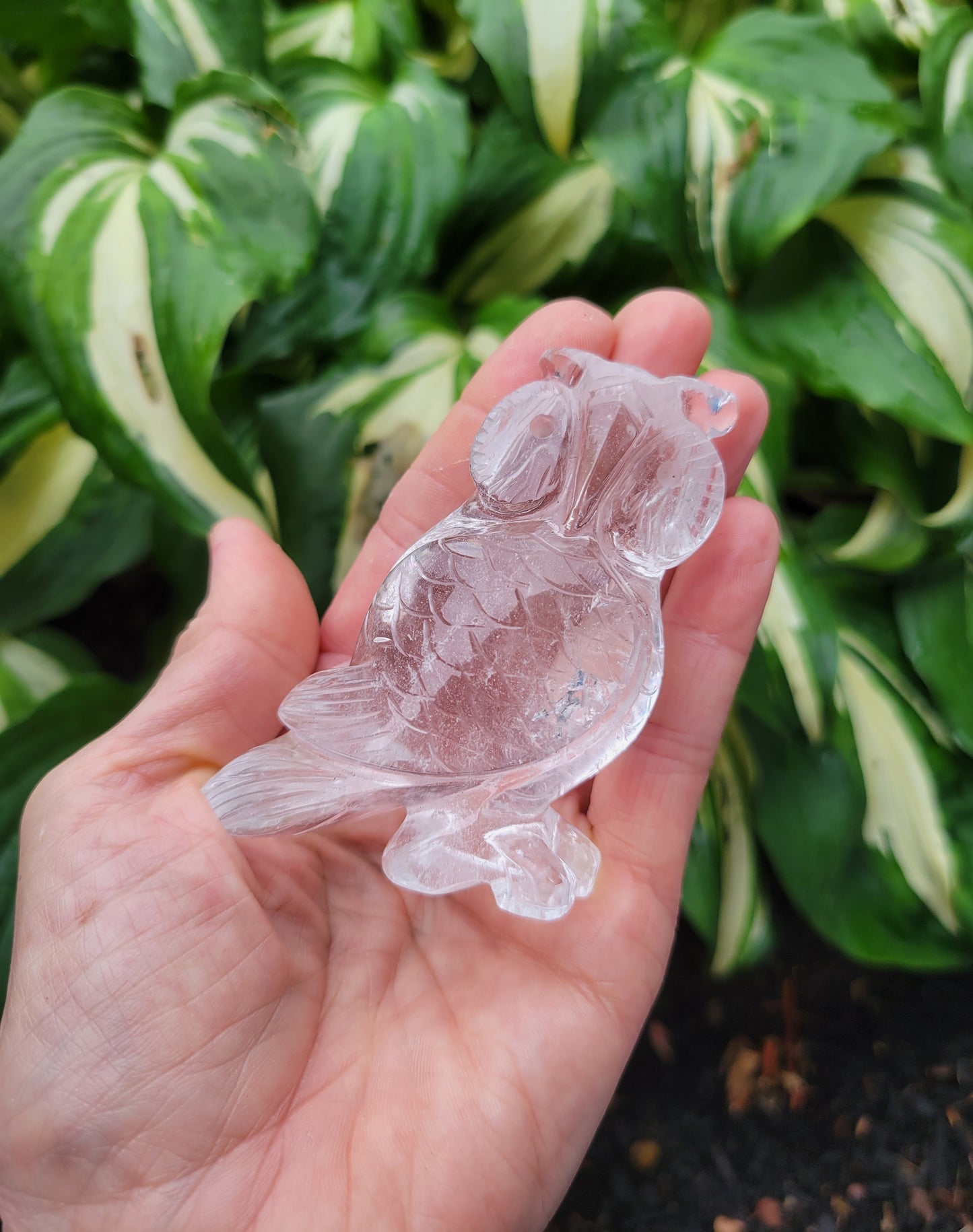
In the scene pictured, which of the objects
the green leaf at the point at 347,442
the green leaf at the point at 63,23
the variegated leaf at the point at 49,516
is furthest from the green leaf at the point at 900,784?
the green leaf at the point at 63,23

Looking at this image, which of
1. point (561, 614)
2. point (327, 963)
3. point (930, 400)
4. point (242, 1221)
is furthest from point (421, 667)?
point (930, 400)

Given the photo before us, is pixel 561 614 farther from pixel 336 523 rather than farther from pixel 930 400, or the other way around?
pixel 930 400

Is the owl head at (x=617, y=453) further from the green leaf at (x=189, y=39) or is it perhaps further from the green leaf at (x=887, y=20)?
the green leaf at (x=887, y=20)

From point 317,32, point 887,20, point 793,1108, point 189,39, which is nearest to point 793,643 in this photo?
point 793,1108

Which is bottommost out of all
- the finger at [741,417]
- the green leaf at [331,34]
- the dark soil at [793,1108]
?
the dark soil at [793,1108]

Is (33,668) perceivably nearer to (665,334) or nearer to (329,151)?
(329,151)

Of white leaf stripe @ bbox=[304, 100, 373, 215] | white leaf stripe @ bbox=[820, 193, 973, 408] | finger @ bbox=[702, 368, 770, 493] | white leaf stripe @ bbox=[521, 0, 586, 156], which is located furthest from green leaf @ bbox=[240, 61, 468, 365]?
white leaf stripe @ bbox=[820, 193, 973, 408]

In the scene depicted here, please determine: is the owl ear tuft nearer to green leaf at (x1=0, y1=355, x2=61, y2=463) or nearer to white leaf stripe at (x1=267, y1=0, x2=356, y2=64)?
green leaf at (x1=0, y1=355, x2=61, y2=463)
